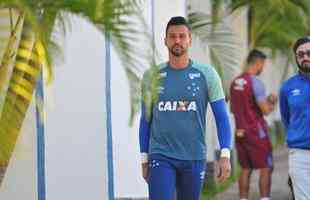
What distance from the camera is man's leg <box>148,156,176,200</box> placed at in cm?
676

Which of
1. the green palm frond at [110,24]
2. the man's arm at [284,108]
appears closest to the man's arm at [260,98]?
the man's arm at [284,108]

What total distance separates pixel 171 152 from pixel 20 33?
179 cm

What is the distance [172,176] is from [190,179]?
129 mm

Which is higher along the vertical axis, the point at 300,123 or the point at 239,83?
the point at 239,83

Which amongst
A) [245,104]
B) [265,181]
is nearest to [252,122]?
[245,104]

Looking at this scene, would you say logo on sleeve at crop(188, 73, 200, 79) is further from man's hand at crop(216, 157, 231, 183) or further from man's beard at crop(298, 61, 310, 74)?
man's beard at crop(298, 61, 310, 74)

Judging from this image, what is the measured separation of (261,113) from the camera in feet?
35.5

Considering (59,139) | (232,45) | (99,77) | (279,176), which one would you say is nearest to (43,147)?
(59,139)

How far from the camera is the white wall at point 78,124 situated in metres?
8.05

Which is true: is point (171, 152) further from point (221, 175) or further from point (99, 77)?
point (99, 77)

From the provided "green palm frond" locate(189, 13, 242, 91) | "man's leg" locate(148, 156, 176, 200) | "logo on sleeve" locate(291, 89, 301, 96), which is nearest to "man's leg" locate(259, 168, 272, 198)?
"logo on sleeve" locate(291, 89, 301, 96)

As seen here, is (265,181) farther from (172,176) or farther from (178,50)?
(178,50)

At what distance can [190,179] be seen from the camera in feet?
Result: 22.3

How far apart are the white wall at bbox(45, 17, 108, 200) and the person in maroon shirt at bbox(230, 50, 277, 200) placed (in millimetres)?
2697
